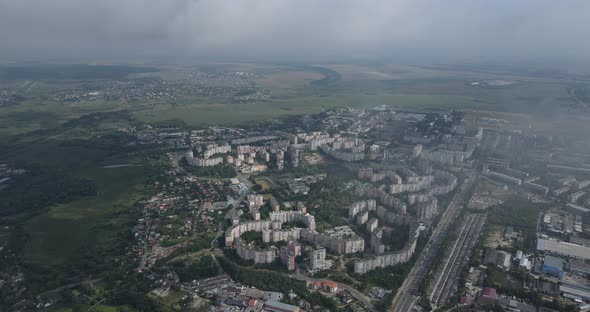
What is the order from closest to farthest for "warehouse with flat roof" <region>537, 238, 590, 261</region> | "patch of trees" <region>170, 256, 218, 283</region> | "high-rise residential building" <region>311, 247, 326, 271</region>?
1. "patch of trees" <region>170, 256, 218, 283</region>
2. "high-rise residential building" <region>311, 247, 326, 271</region>
3. "warehouse with flat roof" <region>537, 238, 590, 261</region>

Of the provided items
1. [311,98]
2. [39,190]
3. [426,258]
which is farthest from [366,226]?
[311,98]

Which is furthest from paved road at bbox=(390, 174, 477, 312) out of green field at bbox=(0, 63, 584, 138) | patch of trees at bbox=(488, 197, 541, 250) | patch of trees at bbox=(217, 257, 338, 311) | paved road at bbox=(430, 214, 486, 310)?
green field at bbox=(0, 63, 584, 138)

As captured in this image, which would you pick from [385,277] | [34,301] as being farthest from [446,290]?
[34,301]

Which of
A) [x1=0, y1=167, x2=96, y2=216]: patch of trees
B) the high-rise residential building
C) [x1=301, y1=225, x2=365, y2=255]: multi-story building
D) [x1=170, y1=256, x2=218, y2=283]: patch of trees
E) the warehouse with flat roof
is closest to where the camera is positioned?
[x1=170, y1=256, x2=218, y2=283]: patch of trees

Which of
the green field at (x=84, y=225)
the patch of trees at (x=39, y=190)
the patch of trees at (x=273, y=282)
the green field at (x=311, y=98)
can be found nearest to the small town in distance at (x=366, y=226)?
the patch of trees at (x=273, y=282)

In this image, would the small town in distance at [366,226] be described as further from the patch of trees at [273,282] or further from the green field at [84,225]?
the green field at [84,225]

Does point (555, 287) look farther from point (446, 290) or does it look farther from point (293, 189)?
point (293, 189)

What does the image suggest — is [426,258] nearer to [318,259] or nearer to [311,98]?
[318,259]

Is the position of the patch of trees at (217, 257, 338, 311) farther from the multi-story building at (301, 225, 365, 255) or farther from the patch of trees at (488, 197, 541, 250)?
the patch of trees at (488, 197, 541, 250)
